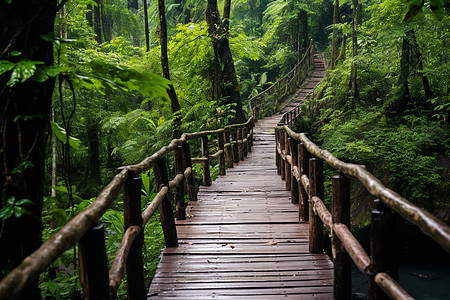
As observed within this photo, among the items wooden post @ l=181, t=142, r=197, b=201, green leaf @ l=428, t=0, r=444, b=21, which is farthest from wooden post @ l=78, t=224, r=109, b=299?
wooden post @ l=181, t=142, r=197, b=201

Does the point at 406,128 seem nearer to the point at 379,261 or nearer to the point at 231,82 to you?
the point at 231,82

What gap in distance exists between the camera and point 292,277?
11.0 ft

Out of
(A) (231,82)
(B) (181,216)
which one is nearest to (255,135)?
(A) (231,82)

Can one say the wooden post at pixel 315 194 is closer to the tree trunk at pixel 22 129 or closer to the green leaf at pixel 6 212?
the tree trunk at pixel 22 129

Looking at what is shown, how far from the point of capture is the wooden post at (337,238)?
2.73m

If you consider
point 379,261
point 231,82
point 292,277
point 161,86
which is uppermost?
point 231,82

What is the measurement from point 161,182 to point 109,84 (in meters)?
2.01

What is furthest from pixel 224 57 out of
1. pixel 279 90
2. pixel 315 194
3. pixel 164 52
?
pixel 315 194

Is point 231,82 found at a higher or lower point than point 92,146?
higher

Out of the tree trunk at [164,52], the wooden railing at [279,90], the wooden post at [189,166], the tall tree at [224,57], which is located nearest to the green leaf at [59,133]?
the wooden post at [189,166]

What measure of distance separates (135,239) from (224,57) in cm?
1276

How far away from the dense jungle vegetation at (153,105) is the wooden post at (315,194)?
68.6 inches

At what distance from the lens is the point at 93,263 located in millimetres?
1865

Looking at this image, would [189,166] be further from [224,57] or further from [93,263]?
[224,57]
